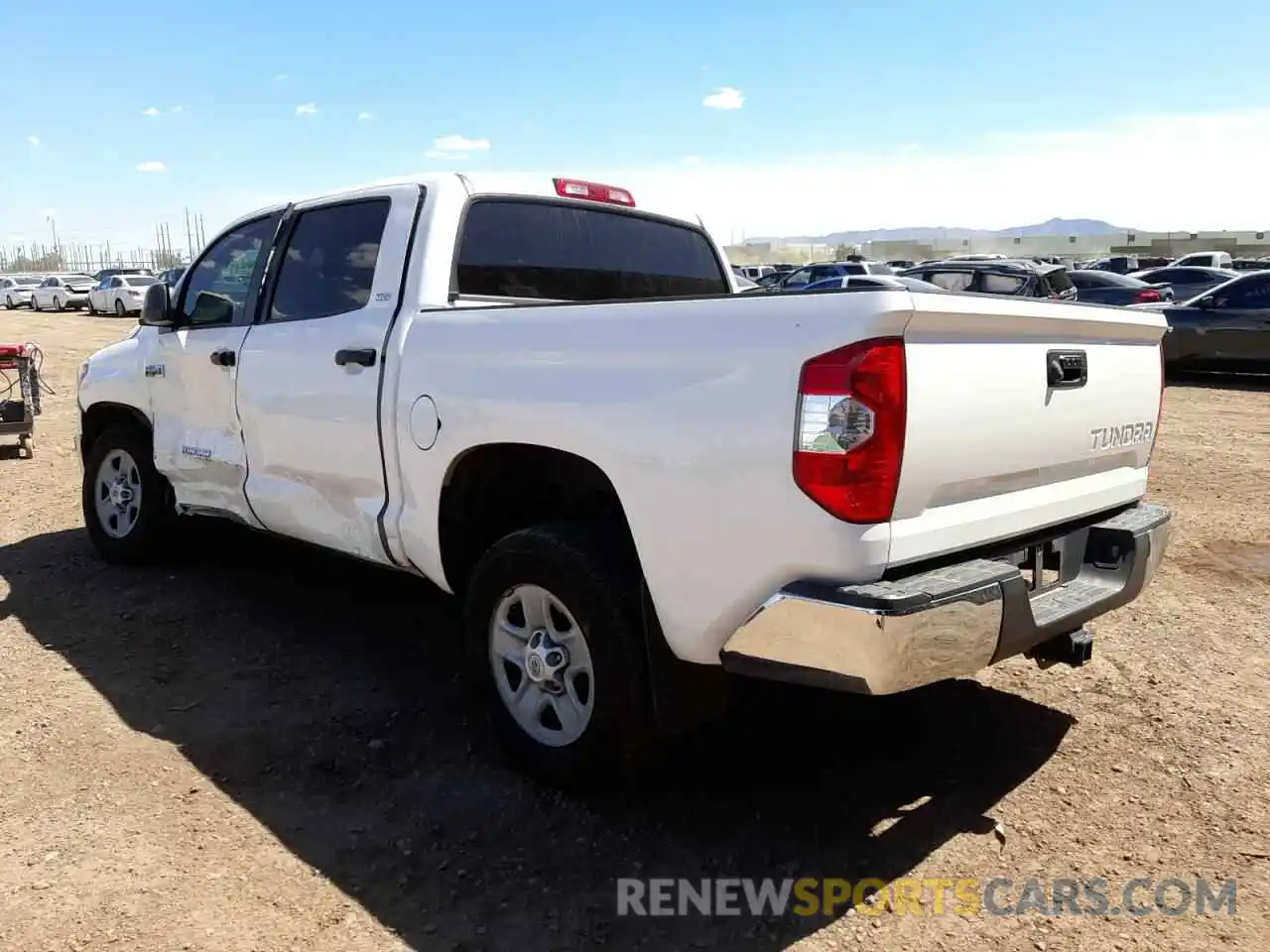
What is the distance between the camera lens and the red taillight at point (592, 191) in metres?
4.37

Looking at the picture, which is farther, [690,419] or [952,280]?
[952,280]

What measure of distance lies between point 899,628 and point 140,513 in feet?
15.6

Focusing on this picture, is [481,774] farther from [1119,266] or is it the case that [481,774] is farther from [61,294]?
[61,294]

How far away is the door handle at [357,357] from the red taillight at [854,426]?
1.91 m

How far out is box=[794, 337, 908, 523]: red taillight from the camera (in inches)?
97.0

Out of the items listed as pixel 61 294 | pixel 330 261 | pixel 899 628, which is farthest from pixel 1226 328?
pixel 61 294

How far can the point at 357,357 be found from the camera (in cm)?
384

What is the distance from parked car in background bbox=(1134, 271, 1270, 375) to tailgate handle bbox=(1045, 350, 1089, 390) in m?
12.1

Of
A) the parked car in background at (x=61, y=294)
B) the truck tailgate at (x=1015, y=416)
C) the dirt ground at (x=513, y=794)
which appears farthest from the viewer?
the parked car in background at (x=61, y=294)

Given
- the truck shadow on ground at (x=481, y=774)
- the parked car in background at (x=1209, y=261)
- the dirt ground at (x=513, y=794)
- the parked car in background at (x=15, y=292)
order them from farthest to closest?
the parked car in background at (x=15, y=292) < the parked car in background at (x=1209, y=261) < the truck shadow on ground at (x=481, y=774) < the dirt ground at (x=513, y=794)

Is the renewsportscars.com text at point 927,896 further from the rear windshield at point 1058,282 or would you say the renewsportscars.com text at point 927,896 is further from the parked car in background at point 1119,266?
the parked car in background at point 1119,266

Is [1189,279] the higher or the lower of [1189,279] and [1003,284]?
the higher

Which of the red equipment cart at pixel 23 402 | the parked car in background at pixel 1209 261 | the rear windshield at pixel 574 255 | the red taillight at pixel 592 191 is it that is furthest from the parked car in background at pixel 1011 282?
the parked car in background at pixel 1209 261

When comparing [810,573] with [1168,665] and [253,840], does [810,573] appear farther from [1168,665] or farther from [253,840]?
[1168,665]
